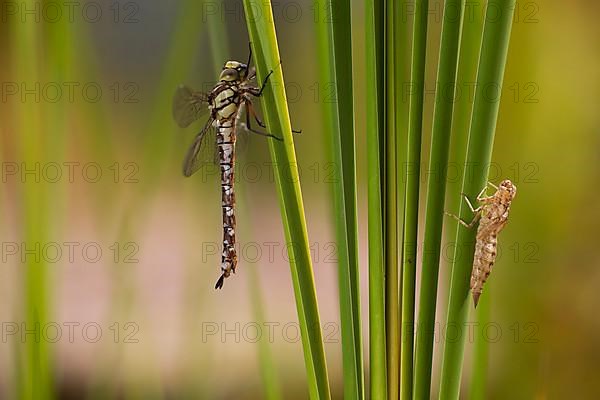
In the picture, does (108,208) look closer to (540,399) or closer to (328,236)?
(328,236)

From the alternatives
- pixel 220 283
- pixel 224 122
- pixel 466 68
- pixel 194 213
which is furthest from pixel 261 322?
pixel 466 68

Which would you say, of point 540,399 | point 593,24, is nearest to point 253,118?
point 593,24

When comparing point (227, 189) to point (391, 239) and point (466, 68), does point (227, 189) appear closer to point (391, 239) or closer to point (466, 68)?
point (391, 239)

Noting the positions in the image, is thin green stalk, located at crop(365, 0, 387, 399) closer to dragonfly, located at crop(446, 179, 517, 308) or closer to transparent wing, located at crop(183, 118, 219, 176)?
dragonfly, located at crop(446, 179, 517, 308)

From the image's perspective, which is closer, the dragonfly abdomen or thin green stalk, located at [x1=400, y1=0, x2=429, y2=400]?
thin green stalk, located at [x1=400, y1=0, x2=429, y2=400]

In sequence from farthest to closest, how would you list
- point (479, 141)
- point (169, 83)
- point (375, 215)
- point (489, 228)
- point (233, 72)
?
point (169, 83) → point (233, 72) → point (489, 228) → point (375, 215) → point (479, 141)

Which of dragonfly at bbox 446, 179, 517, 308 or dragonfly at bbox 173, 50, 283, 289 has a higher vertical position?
dragonfly at bbox 173, 50, 283, 289

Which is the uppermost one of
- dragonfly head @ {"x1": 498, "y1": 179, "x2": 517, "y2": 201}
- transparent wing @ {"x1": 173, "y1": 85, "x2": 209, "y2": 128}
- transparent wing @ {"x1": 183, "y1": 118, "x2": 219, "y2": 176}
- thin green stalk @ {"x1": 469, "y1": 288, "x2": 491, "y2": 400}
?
transparent wing @ {"x1": 173, "y1": 85, "x2": 209, "y2": 128}

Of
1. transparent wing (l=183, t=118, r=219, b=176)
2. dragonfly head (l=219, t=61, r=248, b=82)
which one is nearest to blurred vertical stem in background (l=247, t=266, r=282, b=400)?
transparent wing (l=183, t=118, r=219, b=176)
